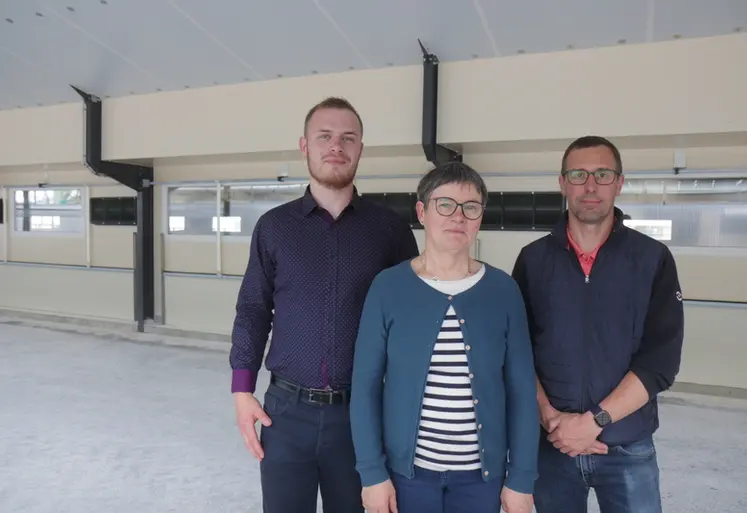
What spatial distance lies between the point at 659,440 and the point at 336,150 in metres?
3.13

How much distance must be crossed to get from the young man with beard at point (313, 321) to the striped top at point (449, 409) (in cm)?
32

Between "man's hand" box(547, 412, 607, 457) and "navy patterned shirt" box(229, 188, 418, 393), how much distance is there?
1.96 ft

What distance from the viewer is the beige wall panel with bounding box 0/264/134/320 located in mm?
7254

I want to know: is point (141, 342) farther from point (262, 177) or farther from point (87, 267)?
point (262, 177)

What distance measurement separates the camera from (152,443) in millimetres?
3455

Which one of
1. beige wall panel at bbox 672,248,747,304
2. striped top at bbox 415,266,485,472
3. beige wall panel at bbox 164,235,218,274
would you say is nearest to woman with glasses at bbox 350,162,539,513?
striped top at bbox 415,266,485,472

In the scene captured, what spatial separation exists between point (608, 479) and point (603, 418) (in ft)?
0.64

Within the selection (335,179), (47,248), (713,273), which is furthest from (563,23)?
(47,248)

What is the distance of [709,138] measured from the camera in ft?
13.5

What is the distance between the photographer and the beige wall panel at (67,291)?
7254 mm

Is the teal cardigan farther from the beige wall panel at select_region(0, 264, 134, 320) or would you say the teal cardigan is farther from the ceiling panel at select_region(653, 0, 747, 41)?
the beige wall panel at select_region(0, 264, 134, 320)

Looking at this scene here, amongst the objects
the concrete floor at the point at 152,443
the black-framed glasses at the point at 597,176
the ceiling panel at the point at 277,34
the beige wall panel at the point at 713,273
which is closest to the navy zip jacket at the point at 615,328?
the black-framed glasses at the point at 597,176

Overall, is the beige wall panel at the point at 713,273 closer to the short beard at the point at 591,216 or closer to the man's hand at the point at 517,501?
the short beard at the point at 591,216

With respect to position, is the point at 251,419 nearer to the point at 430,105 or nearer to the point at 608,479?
the point at 608,479
